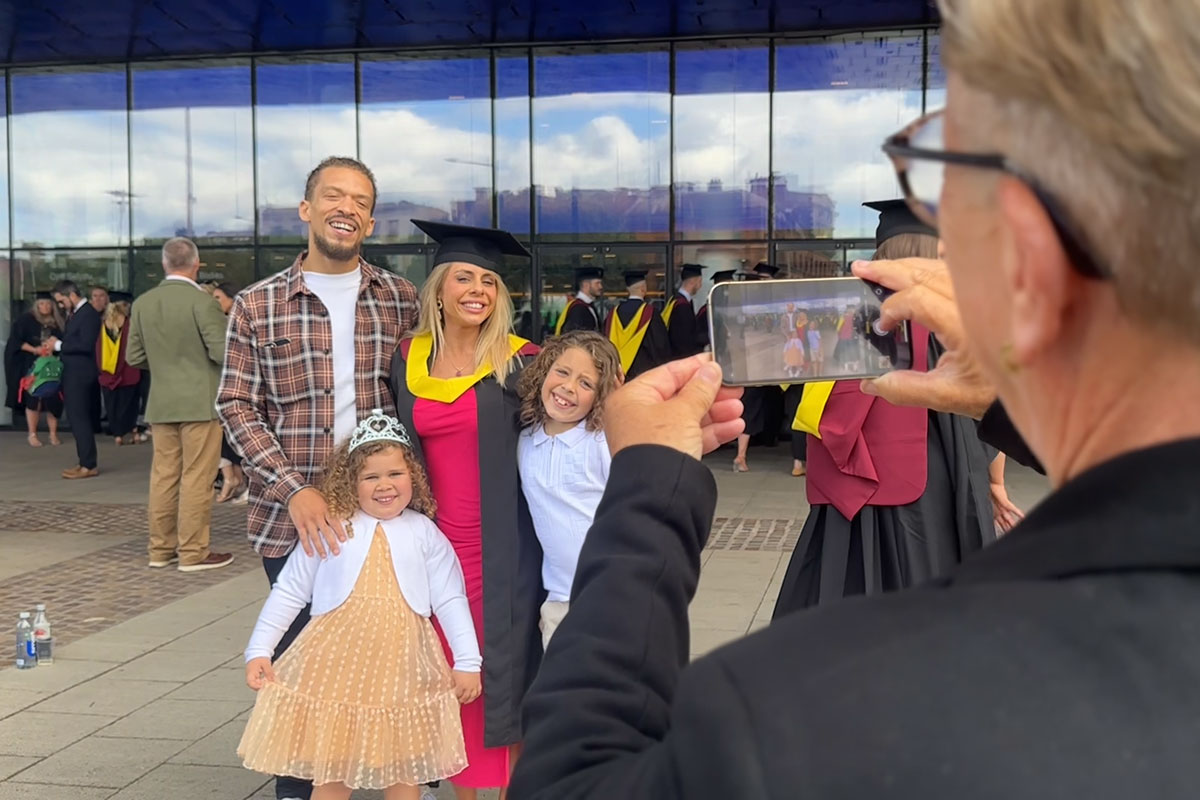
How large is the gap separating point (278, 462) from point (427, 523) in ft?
1.73

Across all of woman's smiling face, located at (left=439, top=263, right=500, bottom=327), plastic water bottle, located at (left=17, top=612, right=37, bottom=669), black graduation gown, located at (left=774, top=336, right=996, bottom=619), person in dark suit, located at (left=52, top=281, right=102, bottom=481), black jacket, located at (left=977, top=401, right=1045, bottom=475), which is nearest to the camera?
black jacket, located at (left=977, top=401, right=1045, bottom=475)

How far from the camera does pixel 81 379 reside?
12.8 m

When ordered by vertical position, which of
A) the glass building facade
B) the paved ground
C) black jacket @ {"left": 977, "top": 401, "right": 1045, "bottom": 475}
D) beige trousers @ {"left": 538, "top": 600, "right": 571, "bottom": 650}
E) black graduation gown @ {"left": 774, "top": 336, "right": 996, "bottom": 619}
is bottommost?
the paved ground

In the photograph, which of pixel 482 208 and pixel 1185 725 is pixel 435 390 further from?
pixel 482 208

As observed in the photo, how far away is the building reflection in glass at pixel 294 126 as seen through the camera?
15.5 m

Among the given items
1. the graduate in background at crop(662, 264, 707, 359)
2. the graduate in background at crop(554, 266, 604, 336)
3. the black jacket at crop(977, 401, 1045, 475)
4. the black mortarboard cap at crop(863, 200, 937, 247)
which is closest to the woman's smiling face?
the black mortarboard cap at crop(863, 200, 937, 247)

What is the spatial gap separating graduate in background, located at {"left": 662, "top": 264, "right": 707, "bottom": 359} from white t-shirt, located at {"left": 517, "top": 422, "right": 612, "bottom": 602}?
8322 millimetres

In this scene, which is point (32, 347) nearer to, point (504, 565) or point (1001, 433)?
point (504, 565)

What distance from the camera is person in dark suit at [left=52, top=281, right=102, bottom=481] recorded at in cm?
1252

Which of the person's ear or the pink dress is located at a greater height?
the person's ear

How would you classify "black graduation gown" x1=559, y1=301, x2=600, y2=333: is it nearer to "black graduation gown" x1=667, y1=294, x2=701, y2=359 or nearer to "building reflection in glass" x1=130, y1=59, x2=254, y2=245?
"black graduation gown" x1=667, y1=294, x2=701, y2=359

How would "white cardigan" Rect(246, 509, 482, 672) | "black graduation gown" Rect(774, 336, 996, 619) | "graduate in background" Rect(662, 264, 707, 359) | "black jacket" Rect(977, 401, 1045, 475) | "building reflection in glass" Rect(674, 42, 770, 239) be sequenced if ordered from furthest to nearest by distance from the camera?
"building reflection in glass" Rect(674, 42, 770, 239)
"graduate in background" Rect(662, 264, 707, 359)
"black graduation gown" Rect(774, 336, 996, 619)
"white cardigan" Rect(246, 509, 482, 672)
"black jacket" Rect(977, 401, 1045, 475)

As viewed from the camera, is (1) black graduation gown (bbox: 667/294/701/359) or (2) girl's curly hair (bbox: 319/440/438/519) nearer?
(2) girl's curly hair (bbox: 319/440/438/519)

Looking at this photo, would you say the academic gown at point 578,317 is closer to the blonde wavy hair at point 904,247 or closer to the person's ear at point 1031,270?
the blonde wavy hair at point 904,247
